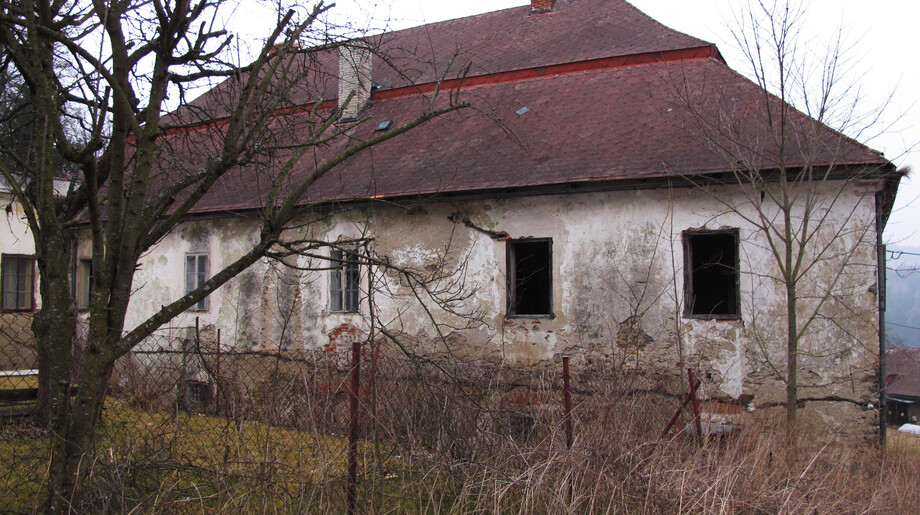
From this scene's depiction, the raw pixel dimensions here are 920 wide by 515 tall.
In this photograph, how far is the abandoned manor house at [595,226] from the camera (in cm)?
833

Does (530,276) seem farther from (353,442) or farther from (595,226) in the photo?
(353,442)

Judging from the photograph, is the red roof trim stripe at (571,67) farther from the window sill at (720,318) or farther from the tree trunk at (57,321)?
the tree trunk at (57,321)

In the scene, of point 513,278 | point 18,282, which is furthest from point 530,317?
point 18,282

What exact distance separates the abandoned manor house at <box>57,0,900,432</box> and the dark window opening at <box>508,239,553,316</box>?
0.20 feet

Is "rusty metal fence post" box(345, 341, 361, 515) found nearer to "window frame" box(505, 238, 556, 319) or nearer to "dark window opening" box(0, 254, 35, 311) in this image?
"window frame" box(505, 238, 556, 319)

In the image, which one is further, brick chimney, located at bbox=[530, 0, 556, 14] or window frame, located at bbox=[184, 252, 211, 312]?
brick chimney, located at bbox=[530, 0, 556, 14]

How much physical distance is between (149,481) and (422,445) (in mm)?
1722

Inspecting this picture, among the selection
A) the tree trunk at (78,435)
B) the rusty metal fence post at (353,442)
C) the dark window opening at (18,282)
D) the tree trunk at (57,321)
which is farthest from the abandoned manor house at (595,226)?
the dark window opening at (18,282)

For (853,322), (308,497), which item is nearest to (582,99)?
(853,322)

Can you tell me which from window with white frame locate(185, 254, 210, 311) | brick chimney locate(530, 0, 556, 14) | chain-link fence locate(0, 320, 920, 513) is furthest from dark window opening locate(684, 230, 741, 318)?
window with white frame locate(185, 254, 210, 311)

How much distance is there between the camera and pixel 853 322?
27.4 ft

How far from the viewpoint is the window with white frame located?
1241 centimetres

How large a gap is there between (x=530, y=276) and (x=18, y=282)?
12563 millimetres

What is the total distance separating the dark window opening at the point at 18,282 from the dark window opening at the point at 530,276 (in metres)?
11.0
